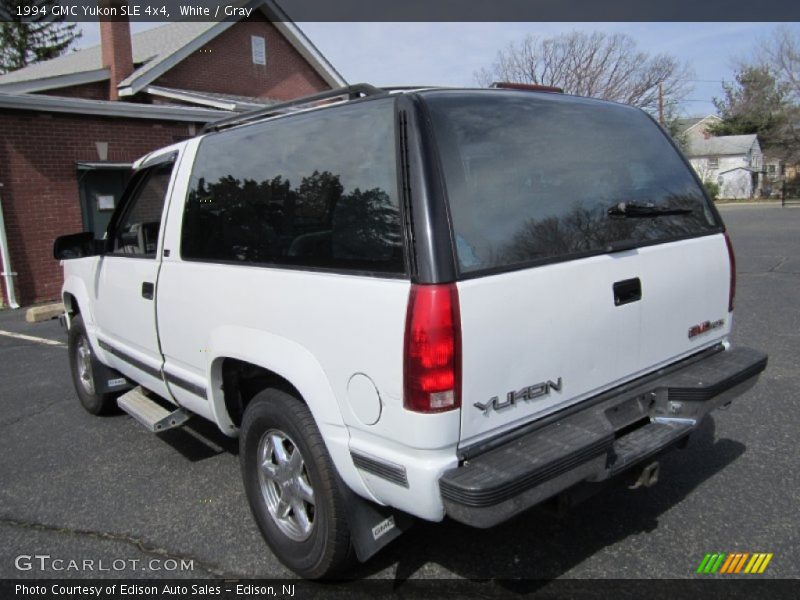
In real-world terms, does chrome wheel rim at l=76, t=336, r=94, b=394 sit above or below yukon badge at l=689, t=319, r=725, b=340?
below

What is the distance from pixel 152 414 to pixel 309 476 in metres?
1.62

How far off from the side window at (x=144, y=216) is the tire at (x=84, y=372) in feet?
3.18

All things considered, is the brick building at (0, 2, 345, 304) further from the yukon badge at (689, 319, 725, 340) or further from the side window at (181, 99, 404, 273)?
the yukon badge at (689, 319, 725, 340)

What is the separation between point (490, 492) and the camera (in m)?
2.04

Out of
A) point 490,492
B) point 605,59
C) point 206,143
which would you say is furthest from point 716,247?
point 605,59

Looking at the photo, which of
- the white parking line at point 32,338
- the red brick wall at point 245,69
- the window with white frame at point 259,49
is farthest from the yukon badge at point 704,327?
the window with white frame at point 259,49

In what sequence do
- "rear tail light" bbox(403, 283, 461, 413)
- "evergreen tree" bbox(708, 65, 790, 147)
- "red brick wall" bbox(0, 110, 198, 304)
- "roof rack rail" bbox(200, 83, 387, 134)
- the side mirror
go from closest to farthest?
"rear tail light" bbox(403, 283, 461, 413) < "roof rack rail" bbox(200, 83, 387, 134) < the side mirror < "red brick wall" bbox(0, 110, 198, 304) < "evergreen tree" bbox(708, 65, 790, 147)

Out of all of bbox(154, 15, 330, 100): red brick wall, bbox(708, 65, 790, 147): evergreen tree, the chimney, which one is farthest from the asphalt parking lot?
bbox(708, 65, 790, 147): evergreen tree

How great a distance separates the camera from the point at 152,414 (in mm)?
3779

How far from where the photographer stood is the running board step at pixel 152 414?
3637 millimetres

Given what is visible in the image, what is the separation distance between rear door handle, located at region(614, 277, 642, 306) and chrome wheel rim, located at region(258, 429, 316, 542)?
147 centimetres

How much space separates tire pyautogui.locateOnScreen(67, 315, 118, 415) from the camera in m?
4.89

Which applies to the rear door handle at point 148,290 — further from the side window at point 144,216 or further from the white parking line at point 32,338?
the white parking line at point 32,338

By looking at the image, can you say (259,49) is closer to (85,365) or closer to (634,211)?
(85,365)
